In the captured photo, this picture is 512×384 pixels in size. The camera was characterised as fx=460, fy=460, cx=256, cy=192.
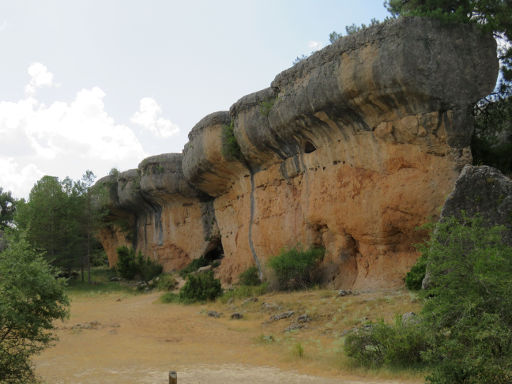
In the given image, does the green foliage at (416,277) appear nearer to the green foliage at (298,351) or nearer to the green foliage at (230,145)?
the green foliage at (298,351)

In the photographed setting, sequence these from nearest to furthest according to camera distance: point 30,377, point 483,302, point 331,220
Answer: point 483,302 < point 30,377 < point 331,220

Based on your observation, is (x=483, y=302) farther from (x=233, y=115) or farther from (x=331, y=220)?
(x=233, y=115)

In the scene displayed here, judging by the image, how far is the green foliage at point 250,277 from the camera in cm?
1682

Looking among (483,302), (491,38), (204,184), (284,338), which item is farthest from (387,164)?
(204,184)

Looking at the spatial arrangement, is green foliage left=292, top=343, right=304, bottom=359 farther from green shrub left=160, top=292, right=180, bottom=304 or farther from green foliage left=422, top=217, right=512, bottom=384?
green shrub left=160, top=292, right=180, bottom=304

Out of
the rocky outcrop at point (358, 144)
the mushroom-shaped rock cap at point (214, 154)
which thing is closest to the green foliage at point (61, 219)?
the mushroom-shaped rock cap at point (214, 154)

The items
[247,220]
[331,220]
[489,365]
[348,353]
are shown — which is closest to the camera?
[489,365]

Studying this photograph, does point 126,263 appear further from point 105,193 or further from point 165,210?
point 105,193

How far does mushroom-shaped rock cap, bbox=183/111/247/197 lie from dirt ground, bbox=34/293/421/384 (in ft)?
20.9

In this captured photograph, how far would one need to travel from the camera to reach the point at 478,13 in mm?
11383

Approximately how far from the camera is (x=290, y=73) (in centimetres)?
1366

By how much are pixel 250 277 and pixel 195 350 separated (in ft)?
27.2

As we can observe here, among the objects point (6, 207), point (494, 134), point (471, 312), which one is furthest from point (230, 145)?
point (6, 207)

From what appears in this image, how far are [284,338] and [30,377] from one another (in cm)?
480
